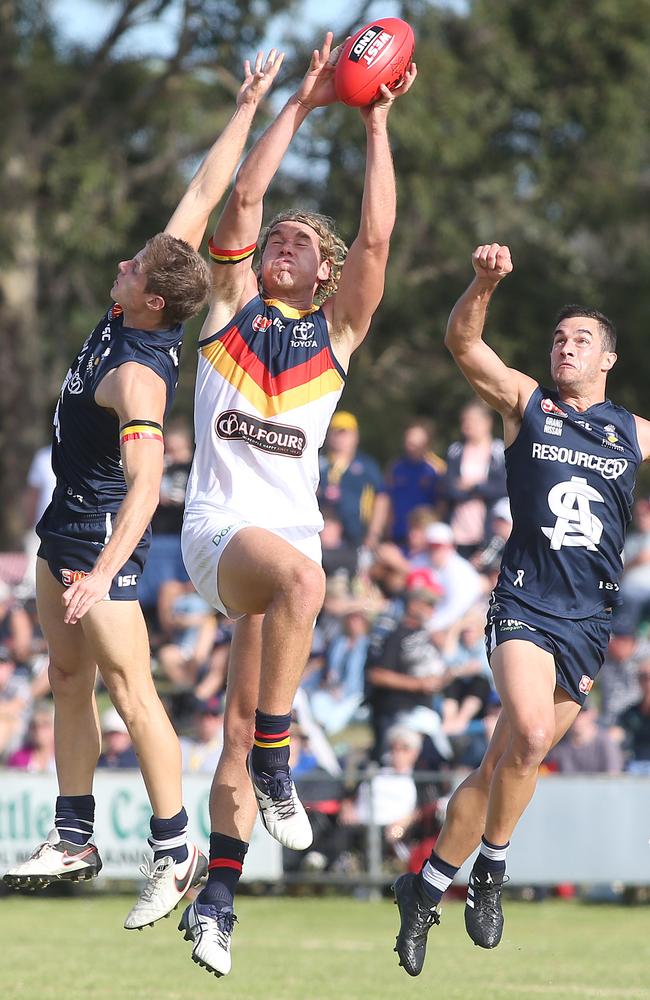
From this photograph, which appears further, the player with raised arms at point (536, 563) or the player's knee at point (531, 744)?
the player with raised arms at point (536, 563)

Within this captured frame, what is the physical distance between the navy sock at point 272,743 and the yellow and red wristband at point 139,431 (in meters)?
1.28

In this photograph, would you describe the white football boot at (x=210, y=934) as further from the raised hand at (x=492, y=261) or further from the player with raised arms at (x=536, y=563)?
the raised hand at (x=492, y=261)

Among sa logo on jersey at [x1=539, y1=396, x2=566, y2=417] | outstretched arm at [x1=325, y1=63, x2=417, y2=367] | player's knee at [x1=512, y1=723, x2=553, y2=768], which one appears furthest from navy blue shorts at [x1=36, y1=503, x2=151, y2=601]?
sa logo on jersey at [x1=539, y1=396, x2=566, y2=417]

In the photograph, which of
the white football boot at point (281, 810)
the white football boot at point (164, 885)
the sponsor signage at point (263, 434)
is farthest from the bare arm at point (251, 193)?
the white football boot at point (164, 885)

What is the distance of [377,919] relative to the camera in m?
11.6

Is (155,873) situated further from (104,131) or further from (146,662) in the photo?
(104,131)

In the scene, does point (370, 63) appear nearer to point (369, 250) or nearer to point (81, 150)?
point (369, 250)

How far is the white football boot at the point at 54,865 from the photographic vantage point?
6.86 metres

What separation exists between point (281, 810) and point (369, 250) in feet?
8.13

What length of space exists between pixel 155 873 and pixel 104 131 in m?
18.5

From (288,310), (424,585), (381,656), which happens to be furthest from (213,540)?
(424,585)

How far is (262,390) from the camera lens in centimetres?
676

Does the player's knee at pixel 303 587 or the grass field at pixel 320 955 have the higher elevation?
the player's knee at pixel 303 587

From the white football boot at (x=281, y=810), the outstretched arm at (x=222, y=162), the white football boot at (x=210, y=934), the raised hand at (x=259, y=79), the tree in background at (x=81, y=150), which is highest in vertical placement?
the tree in background at (x=81, y=150)
